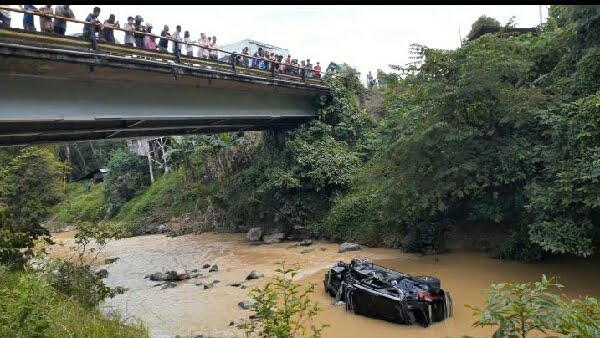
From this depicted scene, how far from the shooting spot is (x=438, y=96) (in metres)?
14.2

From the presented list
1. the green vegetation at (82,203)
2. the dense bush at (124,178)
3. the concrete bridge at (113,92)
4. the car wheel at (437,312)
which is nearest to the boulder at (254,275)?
the concrete bridge at (113,92)

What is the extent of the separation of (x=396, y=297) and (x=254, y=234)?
14.2 metres

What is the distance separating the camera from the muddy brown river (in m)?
9.91

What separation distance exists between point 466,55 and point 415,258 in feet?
23.8

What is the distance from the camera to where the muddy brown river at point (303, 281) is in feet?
32.5

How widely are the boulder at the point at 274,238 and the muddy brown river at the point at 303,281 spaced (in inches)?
36.2

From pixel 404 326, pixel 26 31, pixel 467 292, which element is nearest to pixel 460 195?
pixel 467 292

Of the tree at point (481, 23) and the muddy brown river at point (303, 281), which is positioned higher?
the tree at point (481, 23)

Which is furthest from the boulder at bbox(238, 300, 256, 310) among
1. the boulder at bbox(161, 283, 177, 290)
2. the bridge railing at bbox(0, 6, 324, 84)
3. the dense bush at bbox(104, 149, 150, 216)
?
the dense bush at bbox(104, 149, 150, 216)

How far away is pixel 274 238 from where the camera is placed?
22203 millimetres

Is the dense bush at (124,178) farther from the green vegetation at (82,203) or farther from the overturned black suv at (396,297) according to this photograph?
the overturned black suv at (396,297)

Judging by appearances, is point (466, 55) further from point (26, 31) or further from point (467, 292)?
point (26, 31)

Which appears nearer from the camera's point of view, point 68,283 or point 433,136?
point 68,283

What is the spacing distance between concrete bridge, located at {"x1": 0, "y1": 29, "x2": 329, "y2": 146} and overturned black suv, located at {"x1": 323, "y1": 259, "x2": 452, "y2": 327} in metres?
8.86
